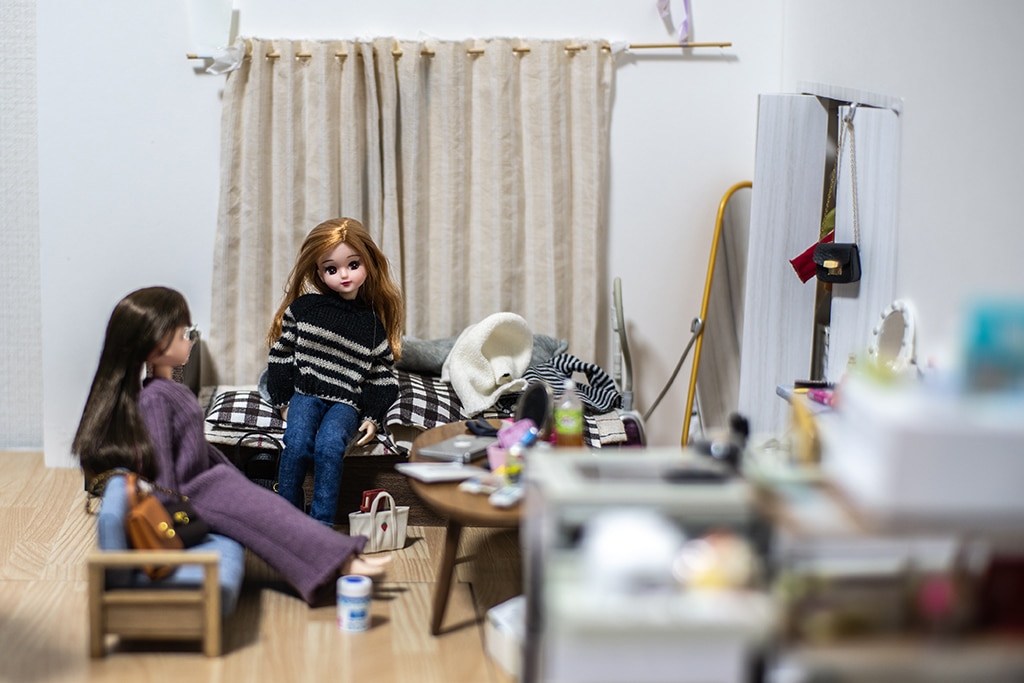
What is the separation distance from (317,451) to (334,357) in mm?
347

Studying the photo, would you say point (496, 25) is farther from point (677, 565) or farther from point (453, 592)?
point (677, 565)

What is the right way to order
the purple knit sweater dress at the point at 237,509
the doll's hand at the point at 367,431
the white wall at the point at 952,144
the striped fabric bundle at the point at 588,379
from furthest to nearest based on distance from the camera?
the striped fabric bundle at the point at 588,379
the doll's hand at the point at 367,431
the purple knit sweater dress at the point at 237,509
the white wall at the point at 952,144

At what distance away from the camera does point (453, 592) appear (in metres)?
3.09

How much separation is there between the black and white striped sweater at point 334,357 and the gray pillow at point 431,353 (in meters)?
0.39

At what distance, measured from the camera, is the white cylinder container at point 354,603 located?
2.75 m

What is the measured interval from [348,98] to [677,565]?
2808 millimetres

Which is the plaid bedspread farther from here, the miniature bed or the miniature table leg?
the miniature table leg

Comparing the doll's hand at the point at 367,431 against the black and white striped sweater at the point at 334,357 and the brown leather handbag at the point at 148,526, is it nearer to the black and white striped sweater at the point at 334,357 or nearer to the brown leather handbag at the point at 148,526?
the black and white striped sweater at the point at 334,357

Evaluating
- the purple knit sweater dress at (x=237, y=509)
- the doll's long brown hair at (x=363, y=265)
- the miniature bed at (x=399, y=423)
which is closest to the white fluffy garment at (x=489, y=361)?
the miniature bed at (x=399, y=423)

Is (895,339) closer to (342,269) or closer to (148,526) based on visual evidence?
(342,269)

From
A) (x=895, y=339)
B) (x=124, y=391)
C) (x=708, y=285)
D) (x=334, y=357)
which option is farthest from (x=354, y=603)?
(x=708, y=285)

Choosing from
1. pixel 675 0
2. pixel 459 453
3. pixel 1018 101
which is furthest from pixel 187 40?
pixel 1018 101

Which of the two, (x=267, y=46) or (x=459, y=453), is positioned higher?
(x=267, y=46)

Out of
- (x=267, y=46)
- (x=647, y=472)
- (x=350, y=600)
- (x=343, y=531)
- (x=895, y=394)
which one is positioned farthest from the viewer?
(x=267, y=46)
